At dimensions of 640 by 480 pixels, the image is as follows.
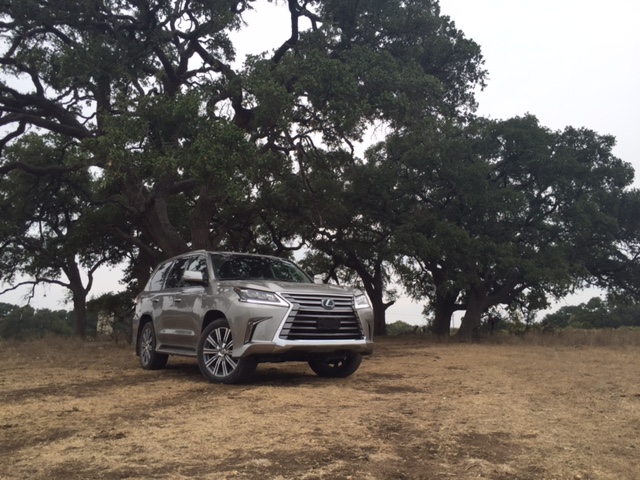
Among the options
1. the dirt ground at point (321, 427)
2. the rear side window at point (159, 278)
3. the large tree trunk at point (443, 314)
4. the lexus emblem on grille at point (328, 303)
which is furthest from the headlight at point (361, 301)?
the large tree trunk at point (443, 314)

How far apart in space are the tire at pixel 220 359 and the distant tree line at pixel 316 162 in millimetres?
4825

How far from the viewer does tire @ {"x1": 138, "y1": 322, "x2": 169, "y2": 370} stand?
31.8 ft

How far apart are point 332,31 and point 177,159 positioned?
266 inches

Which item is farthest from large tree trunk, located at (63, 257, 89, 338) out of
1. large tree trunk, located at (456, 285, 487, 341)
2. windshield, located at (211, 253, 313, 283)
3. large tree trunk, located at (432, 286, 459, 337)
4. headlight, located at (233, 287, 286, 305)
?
headlight, located at (233, 287, 286, 305)

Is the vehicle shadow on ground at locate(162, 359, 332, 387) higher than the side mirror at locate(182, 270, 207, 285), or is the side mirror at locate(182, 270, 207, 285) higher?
the side mirror at locate(182, 270, 207, 285)

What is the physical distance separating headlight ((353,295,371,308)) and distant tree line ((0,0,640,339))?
4888 mm

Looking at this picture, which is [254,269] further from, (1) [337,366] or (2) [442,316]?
(2) [442,316]

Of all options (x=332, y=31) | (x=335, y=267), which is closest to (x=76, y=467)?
(x=332, y=31)

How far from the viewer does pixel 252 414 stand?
5508 millimetres

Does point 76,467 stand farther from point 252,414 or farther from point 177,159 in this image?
point 177,159

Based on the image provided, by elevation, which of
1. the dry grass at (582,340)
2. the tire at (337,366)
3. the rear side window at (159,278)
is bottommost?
the tire at (337,366)

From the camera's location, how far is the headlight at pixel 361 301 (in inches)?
326

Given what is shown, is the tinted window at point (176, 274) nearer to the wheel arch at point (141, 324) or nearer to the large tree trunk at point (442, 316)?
the wheel arch at point (141, 324)

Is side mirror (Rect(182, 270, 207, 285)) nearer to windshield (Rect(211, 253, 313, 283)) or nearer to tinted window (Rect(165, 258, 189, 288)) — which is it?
windshield (Rect(211, 253, 313, 283))
